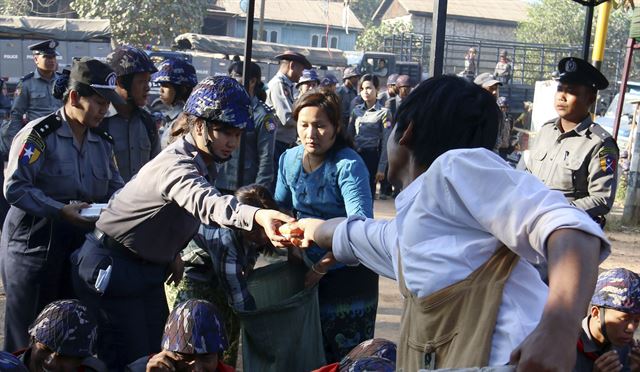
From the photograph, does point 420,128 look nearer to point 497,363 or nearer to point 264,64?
point 497,363

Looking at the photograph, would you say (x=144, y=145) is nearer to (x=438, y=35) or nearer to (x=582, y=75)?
(x=438, y=35)

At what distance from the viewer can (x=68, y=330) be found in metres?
3.97

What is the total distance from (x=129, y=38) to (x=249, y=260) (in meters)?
29.5

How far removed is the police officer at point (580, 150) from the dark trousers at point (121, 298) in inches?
104

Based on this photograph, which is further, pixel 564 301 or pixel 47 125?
pixel 47 125

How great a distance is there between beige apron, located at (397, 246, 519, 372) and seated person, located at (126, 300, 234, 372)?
6.80 feet

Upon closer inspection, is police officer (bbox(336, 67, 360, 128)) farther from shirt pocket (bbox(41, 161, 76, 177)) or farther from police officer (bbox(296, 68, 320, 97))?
shirt pocket (bbox(41, 161, 76, 177))

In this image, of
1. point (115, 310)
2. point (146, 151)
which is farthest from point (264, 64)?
point (115, 310)

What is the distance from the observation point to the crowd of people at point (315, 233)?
1.86 m

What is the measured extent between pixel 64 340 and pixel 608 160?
341 centimetres

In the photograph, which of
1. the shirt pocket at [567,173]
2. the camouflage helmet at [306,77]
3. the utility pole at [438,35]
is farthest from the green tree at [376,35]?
the utility pole at [438,35]

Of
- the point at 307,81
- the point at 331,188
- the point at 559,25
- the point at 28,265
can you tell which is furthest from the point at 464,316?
the point at 559,25

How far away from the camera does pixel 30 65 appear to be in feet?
77.7

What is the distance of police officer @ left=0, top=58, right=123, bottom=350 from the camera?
14.7ft
